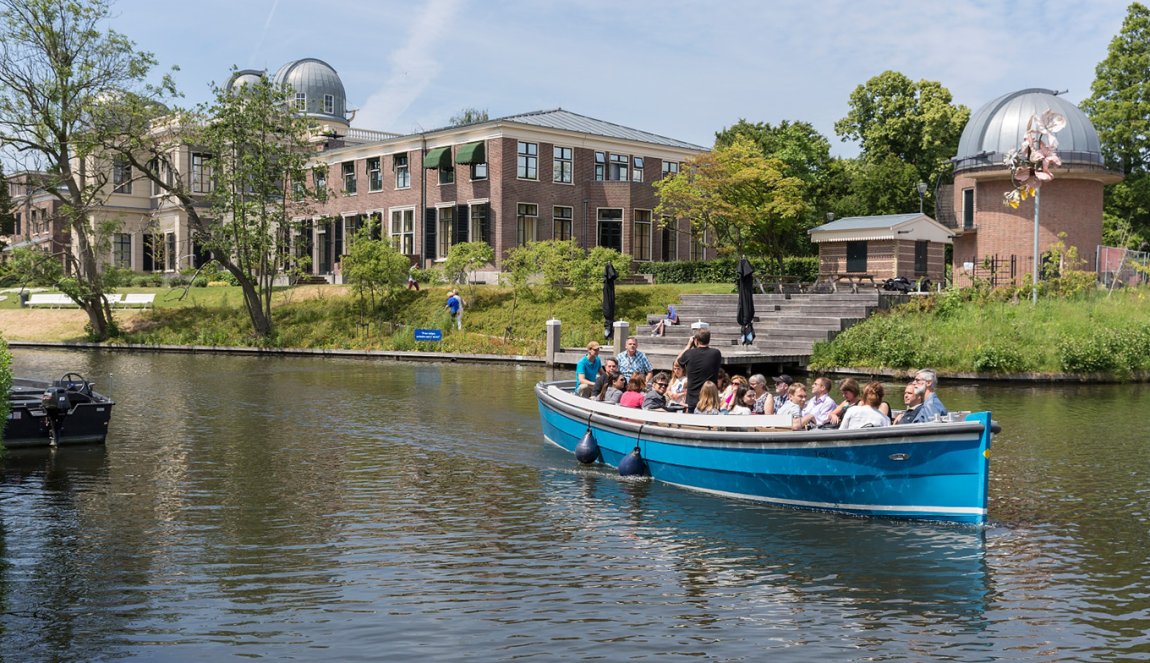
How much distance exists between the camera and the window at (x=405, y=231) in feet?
195

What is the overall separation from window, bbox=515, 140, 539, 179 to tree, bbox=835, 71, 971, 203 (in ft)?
71.1

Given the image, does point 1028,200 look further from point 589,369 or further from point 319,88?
point 319,88

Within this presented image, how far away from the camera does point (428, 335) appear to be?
1748 inches

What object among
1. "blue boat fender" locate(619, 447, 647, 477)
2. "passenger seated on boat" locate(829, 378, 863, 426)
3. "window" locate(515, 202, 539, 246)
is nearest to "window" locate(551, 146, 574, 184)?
"window" locate(515, 202, 539, 246)

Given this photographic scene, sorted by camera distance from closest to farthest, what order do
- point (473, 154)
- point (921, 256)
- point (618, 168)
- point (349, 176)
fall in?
point (921, 256), point (473, 154), point (618, 168), point (349, 176)

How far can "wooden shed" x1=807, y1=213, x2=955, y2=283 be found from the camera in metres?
43.2

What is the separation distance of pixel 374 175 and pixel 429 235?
6.71 m

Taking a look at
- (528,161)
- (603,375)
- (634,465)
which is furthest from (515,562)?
(528,161)

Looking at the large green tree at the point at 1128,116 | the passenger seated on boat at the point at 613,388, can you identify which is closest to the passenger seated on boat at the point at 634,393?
the passenger seated on boat at the point at 613,388

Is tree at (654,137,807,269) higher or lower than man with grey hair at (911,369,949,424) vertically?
higher

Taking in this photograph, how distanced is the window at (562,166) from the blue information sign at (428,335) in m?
15.6

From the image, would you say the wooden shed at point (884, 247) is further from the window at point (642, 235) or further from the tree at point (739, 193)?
the window at point (642, 235)

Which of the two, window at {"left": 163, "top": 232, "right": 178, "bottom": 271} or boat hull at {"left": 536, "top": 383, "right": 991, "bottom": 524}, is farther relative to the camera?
window at {"left": 163, "top": 232, "right": 178, "bottom": 271}

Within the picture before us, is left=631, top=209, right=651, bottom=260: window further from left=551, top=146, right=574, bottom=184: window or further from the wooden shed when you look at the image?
the wooden shed
